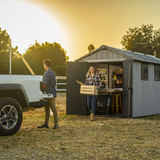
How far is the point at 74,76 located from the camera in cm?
1120

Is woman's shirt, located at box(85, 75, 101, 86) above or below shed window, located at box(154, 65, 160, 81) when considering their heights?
below

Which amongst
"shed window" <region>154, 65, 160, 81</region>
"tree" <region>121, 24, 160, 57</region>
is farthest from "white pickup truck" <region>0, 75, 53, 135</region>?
"tree" <region>121, 24, 160, 57</region>

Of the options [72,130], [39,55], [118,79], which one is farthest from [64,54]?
[72,130]

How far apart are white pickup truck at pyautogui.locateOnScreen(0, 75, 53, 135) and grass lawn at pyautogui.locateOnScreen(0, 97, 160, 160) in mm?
326

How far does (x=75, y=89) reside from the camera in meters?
11.2

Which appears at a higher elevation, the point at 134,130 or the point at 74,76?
the point at 74,76

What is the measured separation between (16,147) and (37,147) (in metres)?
0.40

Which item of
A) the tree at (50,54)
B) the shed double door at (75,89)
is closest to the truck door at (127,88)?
the shed double door at (75,89)

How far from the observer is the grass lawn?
5.06 metres

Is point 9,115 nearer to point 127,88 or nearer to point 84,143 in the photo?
point 84,143

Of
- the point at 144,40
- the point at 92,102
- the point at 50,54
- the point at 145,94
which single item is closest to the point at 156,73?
the point at 145,94

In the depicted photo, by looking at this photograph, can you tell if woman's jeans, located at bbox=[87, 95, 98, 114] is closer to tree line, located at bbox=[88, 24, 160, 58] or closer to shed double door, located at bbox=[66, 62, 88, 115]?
shed double door, located at bbox=[66, 62, 88, 115]

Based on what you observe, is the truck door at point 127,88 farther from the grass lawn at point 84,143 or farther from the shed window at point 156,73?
the shed window at point 156,73

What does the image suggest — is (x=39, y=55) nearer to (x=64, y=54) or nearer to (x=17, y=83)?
(x=64, y=54)
